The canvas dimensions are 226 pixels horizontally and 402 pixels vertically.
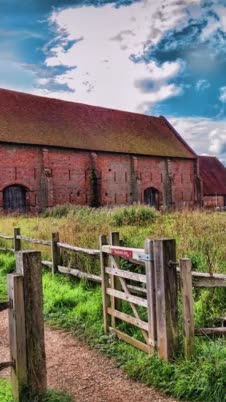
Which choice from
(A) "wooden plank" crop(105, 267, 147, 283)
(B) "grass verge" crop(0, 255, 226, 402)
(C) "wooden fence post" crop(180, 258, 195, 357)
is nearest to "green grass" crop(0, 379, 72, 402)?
(B) "grass verge" crop(0, 255, 226, 402)

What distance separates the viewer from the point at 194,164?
39812 millimetres

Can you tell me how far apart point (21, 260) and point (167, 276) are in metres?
1.78

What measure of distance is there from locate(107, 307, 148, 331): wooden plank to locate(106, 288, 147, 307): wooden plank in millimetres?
223

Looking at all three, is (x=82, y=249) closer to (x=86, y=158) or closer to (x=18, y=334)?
(x=18, y=334)

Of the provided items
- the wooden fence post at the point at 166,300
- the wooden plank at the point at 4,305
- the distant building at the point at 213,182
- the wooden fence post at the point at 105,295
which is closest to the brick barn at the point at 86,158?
the distant building at the point at 213,182

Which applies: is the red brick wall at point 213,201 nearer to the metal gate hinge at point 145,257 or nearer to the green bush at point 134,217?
the green bush at point 134,217

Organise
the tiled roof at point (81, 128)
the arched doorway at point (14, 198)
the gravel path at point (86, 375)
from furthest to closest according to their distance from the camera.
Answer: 1. the tiled roof at point (81, 128)
2. the arched doorway at point (14, 198)
3. the gravel path at point (86, 375)

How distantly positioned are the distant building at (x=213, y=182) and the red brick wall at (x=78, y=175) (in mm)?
5315

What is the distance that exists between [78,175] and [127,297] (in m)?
25.7

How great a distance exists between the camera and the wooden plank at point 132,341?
4.80 meters

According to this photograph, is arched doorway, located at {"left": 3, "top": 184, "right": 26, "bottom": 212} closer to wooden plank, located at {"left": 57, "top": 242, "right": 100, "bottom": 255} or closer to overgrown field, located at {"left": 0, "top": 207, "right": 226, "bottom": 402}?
overgrown field, located at {"left": 0, "top": 207, "right": 226, "bottom": 402}

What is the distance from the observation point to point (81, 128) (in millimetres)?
32750

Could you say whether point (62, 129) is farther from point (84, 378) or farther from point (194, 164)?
point (84, 378)

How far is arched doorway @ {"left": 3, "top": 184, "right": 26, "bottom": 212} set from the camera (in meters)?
27.2
